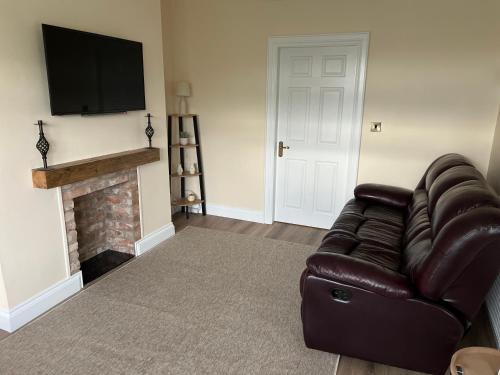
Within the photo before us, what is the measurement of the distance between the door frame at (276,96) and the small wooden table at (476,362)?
260 cm

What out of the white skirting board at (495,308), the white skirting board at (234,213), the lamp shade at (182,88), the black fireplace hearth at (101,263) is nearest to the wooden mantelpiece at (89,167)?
the black fireplace hearth at (101,263)

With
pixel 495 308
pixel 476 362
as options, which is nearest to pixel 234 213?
pixel 495 308

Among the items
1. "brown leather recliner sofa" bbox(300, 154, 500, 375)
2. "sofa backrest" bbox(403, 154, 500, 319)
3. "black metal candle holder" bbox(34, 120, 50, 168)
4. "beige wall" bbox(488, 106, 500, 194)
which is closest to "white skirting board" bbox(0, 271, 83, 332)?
"black metal candle holder" bbox(34, 120, 50, 168)

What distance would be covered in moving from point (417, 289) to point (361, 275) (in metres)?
0.28

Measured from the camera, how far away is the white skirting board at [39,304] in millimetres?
2406

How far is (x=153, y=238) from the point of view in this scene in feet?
12.2

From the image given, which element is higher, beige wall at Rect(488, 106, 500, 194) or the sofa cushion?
beige wall at Rect(488, 106, 500, 194)

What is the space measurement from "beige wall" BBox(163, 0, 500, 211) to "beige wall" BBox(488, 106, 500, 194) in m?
0.11

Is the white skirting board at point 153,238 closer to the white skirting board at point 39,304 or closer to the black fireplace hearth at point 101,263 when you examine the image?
the black fireplace hearth at point 101,263

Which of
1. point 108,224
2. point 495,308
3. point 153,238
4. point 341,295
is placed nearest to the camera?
point 341,295

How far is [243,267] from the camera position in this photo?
3320 millimetres

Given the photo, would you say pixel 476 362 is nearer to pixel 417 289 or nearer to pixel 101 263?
pixel 417 289

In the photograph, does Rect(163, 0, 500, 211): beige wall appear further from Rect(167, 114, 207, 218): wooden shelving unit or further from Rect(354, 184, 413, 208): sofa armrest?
Rect(354, 184, 413, 208): sofa armrest

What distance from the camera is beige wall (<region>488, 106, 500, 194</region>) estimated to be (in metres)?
2.94
